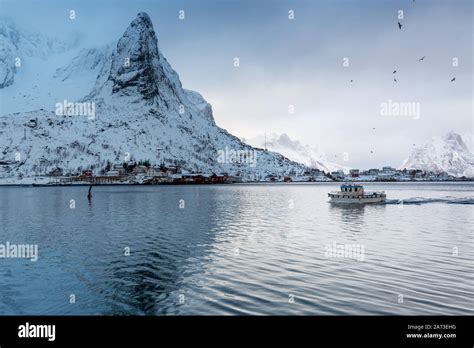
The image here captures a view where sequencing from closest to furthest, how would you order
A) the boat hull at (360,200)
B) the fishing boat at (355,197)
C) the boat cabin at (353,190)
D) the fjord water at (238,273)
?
1. the fjord water at (238,273)
2. the boat hull at (360,200)
3. the fishing boat at (355,197)
4. the boat cabin at (353,190)

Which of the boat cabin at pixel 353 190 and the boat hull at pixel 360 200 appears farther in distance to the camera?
the boat cabin at pixel 353 190

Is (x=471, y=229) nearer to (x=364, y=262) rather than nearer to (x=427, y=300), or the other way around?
(x=364, y=262)

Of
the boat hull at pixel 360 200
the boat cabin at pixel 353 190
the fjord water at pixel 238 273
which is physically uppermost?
the boat cabin at pixel 353 190

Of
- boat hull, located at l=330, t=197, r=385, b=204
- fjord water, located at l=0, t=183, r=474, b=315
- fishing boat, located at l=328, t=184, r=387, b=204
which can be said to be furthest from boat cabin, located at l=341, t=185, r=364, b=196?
fjord water, located at l=0, t=183, r=474, b=315

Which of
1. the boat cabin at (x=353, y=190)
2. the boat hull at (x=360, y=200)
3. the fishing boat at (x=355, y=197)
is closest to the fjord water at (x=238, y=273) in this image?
the boat hull at (x=360, y=200)

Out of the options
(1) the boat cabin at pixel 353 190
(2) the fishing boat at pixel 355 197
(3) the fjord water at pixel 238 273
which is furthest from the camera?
(1) the boat cabin at pixel 353 190

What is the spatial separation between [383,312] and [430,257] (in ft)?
57.2

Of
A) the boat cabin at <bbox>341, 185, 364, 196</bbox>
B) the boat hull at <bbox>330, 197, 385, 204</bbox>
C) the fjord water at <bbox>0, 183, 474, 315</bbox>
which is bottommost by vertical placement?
the fjord water at <bbox>0, 183, 474, 315</bbox>

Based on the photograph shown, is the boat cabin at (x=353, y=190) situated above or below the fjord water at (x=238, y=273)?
above

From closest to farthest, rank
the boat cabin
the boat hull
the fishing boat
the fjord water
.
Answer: the fjord water
the boat hull
the fishing boat
the boat cabin

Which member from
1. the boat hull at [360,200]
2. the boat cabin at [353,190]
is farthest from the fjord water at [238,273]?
the boat cabin at [353,190]

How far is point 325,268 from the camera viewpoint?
90.7 ft

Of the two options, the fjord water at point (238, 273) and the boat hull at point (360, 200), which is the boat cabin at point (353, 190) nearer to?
Answer: the boat hull at point (360, 200)

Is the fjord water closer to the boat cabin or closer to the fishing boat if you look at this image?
the fishing boat
